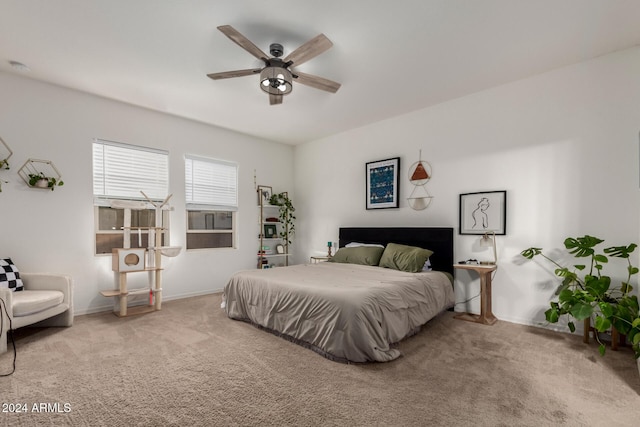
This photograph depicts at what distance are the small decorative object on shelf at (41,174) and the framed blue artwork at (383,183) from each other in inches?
165

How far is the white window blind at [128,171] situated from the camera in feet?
13.4

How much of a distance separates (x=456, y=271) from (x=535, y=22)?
2.80 meters

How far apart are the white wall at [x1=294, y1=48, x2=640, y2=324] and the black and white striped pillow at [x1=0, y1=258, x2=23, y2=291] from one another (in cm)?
455

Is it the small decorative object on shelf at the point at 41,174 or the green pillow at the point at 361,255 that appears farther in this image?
the green pillow at the point at 361,255

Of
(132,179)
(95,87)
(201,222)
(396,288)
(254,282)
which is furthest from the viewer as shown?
(201,222)

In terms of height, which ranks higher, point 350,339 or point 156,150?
point 156,150

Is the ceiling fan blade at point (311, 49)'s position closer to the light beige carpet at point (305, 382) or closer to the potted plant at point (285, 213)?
the light beige carpet at point (305, 382)

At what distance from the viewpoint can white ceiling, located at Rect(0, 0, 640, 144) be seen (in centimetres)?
240

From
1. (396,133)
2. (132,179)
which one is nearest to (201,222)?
(132,179)

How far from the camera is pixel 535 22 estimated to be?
2561 millimetres

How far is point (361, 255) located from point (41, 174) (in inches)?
162

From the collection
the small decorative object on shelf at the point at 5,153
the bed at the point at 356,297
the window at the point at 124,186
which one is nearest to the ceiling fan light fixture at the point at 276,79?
the bed at the point at 356,297

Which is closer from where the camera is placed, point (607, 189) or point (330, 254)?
point (607, 189)

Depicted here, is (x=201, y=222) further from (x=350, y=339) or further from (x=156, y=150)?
(x=350, y=339)
